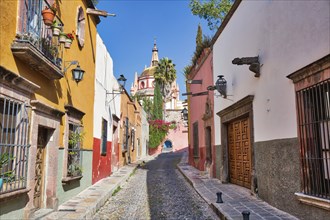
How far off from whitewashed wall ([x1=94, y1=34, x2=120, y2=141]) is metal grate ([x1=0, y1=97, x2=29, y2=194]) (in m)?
5.25

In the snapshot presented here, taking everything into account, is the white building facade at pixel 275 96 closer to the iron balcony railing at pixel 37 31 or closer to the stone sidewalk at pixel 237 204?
the stone sidewalk at pixel 237 204

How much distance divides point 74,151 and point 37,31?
11.3 ft

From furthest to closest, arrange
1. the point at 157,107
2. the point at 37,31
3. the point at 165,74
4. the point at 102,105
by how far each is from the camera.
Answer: the point at 165,74
the point at 157,107
the point at 102,105
the point at 37,31

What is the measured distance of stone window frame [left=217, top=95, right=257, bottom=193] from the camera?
7.84m

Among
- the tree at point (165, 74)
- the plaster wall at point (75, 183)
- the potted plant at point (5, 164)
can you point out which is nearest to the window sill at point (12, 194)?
the potted plant at point (5, 164)

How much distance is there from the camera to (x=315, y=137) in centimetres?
493

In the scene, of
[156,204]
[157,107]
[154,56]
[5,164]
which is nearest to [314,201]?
[156,204]

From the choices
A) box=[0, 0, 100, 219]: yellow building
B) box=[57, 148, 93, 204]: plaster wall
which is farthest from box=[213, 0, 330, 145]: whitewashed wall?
box=[57, 148, 93, 204]: plaster wall

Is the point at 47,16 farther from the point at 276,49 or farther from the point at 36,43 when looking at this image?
the point at 276,49

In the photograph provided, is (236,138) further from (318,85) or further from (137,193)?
(318,85)

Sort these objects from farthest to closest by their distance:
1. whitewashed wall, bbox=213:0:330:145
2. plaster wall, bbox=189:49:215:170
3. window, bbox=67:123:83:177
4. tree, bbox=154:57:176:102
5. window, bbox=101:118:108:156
Result: tree, bbox=154:57:176:102
plaster wall, bbox=189:49:215:170
window, bbox=101:118:108:156
window, bbox=67:123:83:177
whitewashed wall, bbox=213:0:330:145

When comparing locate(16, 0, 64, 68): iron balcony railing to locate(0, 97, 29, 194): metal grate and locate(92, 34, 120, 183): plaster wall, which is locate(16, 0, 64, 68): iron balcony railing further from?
locate(92, 34, 120, 183): plaster wall

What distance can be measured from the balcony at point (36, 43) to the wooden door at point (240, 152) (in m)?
5.52

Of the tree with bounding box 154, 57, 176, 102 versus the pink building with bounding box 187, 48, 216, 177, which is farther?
the tree with bounding box 154, 57, 176, 102
